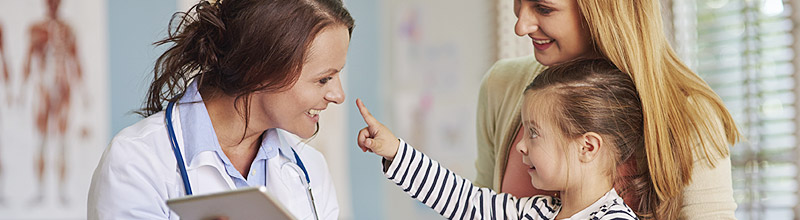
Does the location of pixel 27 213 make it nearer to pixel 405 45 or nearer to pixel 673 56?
pixel 405 45

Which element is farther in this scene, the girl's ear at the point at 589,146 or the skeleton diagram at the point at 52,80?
the skeleton diagram at the point at 52,80

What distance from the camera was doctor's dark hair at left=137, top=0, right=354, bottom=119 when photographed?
4.54ft

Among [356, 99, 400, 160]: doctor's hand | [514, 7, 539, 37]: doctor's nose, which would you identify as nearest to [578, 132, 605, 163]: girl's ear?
[514, 7, 539, 37]: doctor's nose

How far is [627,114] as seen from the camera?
4.61ft

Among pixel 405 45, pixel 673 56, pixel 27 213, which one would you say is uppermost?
pixel 405 45

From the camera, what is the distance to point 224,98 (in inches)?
57.9

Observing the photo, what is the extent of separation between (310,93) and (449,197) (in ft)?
1.19

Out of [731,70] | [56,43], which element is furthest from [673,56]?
[56,43]

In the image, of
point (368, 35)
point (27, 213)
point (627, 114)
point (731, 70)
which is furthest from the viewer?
point (368, 35)

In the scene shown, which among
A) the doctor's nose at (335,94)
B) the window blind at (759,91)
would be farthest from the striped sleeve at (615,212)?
the window blind at (759,91)

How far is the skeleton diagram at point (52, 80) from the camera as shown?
2.91 m

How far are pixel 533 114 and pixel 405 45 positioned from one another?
2.70 m

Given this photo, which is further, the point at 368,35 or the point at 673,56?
the point at 368,35

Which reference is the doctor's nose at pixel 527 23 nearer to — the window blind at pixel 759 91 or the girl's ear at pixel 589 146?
the girl's ear at pixel 589 146
